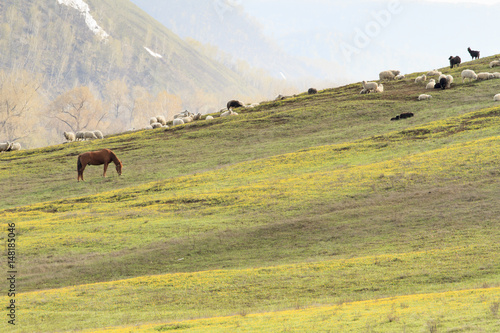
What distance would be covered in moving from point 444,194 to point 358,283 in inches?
557

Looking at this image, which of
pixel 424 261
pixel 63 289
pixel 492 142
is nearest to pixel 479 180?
pixel 492 142

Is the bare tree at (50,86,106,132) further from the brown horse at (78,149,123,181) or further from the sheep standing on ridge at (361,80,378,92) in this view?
the brown horse at (78,149,123,181)

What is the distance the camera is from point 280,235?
28.5 metres

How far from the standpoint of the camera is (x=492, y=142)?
1629 inches

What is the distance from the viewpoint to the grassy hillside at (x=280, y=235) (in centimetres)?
1650

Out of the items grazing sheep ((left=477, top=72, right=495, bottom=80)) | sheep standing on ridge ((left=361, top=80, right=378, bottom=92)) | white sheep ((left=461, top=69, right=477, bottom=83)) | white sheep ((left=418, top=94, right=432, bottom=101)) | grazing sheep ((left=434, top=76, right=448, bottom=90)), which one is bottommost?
white sheep ((left=418, top=94, right=432, bottom=101))

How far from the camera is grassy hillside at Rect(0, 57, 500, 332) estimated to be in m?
16.5

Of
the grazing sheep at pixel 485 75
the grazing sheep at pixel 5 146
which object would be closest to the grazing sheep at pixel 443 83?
the grazing sheep at pixel 485 75

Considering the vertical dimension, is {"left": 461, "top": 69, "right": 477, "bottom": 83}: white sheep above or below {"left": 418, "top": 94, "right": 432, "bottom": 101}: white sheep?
above

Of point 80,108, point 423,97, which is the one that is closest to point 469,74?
point 423,97

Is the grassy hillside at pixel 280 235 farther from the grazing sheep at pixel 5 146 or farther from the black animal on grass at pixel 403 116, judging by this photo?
the grazing sheep at pixel 5 146

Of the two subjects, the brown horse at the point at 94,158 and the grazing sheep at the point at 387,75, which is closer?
the brown horse at the point at 94,158

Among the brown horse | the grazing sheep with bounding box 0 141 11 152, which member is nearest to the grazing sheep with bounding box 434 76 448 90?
the brown horse

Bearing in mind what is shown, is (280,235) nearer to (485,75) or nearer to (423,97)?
(423,97)
